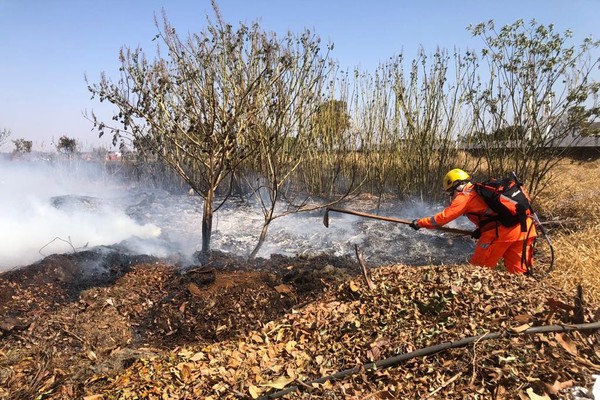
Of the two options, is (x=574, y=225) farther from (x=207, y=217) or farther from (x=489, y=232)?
(x=207, y=217)

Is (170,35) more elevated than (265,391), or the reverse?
(170,35)

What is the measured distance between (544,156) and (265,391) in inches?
307

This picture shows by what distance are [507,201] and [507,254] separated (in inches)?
25.6

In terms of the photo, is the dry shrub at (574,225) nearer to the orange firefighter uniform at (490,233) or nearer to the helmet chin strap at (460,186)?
the orange firefighter uniform at (490,233)

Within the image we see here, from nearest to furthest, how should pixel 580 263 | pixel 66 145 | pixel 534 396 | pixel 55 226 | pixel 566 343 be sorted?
pixel 534 396
pixel 566 343
pixel 580 263
pixel 55 226
pixel 66 145

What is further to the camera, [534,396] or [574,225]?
[574,225]

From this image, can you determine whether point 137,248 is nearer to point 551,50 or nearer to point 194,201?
point 194,201

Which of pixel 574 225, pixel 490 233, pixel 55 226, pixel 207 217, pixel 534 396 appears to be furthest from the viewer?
pixel 55 226

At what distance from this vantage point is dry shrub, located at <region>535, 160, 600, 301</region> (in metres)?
4.52

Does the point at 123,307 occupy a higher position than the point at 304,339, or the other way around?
the point at 304,339

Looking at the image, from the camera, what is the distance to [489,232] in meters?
4.66

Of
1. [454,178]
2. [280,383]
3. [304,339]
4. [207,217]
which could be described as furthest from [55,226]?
[280,383]

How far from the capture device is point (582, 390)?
87.4 inches

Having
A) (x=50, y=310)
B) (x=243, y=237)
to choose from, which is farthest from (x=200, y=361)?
(x=243, y=237)
